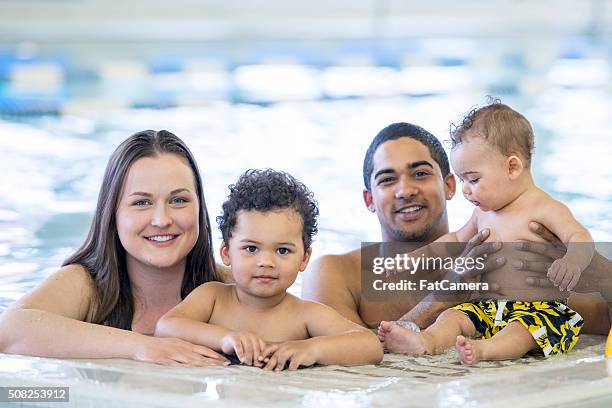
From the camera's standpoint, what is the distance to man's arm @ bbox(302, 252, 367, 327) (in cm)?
385

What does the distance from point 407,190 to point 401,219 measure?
12 cm

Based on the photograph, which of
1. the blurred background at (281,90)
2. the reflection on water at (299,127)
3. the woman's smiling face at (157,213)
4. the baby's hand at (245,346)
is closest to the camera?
the baby's hand at (245,346)

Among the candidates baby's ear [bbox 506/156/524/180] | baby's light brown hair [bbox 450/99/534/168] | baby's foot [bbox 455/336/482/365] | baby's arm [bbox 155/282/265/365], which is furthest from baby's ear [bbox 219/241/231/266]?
baby's ear [bbox 506/156/524/180]

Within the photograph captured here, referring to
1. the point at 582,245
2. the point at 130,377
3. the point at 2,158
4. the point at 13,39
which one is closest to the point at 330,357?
the point at 130,377

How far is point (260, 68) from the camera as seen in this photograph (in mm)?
12367

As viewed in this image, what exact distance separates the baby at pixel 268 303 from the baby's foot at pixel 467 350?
24 cm

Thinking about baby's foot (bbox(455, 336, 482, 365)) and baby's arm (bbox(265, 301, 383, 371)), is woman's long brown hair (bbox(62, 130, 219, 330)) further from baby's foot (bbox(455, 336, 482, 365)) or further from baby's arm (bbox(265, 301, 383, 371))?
baby's foot (bbox(455, 336, 482, 365))

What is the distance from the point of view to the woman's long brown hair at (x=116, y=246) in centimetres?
348

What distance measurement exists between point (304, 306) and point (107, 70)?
9.07 metres

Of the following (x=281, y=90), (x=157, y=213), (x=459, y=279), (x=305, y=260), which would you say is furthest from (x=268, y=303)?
(x=281, y=90)

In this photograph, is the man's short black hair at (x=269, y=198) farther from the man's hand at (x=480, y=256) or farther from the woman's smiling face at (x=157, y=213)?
the man's hand at (x=480, y=256)

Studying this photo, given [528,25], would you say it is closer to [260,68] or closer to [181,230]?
[260,68]

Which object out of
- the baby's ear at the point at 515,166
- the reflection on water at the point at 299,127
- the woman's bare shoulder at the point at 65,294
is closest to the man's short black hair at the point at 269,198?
the woman's bare shoulder at the point at 65,294

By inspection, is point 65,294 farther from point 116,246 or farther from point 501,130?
point 501,130
